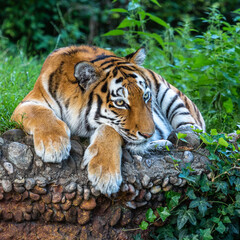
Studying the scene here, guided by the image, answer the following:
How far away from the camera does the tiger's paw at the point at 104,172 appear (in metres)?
2.18

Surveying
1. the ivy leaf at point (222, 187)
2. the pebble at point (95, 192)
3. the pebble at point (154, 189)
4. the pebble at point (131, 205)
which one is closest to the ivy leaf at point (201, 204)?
the ivy leaf at point (222, 187)

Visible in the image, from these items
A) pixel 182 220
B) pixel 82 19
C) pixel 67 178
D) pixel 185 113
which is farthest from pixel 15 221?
pixel 82 19

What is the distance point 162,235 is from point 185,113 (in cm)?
112

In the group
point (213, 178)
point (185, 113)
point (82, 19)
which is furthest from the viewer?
point (82, 19)

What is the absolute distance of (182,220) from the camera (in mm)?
2414

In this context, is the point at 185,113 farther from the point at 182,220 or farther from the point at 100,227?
the point at 100,227

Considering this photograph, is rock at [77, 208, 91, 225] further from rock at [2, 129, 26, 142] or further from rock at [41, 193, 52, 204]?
rock at [2, 129, 26, 142]

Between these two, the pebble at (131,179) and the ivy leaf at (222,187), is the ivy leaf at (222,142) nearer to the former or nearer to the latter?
the ivy leaf at (222,187)

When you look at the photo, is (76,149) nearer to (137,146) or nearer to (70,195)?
(70,195)

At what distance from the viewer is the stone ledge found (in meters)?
2.30

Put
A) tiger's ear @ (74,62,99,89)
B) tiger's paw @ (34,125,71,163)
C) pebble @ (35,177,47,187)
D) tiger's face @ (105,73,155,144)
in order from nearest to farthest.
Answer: tiger's paw @ (34,125,71,163)
pebble @ (35,177,47,187)
tiger's face @ (105,73,155,144)
tiger's ear @ (74,62,99,89)

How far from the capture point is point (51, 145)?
7.13 ft

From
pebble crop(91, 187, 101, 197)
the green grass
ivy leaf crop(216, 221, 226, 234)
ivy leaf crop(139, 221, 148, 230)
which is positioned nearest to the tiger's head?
pebble crop(91, 187, 101, 197)

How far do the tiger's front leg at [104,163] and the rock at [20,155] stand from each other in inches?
13.3
